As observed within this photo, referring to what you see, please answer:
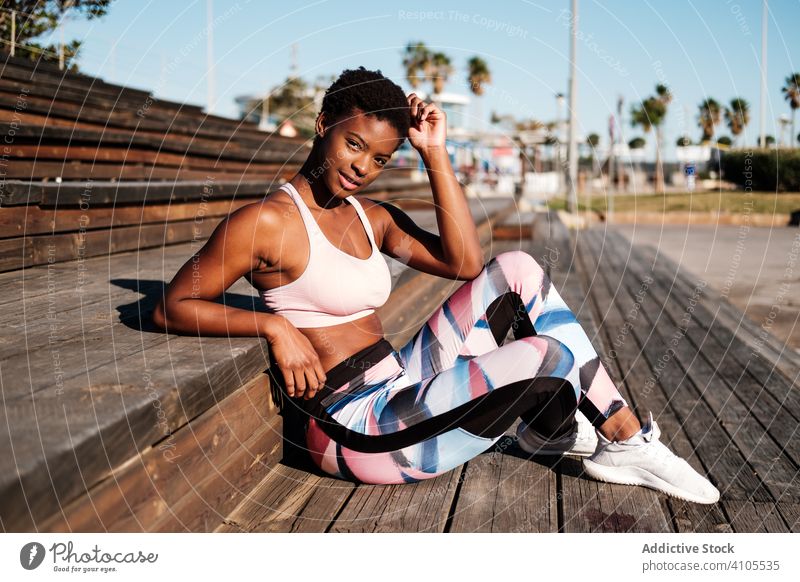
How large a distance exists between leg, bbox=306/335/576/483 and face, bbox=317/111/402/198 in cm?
65

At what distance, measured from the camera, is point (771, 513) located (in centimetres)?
256

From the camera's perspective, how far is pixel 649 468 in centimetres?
263

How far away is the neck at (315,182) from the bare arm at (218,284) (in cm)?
29

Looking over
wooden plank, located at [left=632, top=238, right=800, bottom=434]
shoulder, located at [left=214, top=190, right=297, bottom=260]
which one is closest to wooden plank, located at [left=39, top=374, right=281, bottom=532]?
shoulder, located at [left=214, top=190, right=297, bottom=260]

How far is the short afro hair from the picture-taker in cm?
248

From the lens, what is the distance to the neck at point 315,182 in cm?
253

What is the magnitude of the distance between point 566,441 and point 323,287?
3.64 feet

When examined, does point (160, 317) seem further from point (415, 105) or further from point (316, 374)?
point (415, 105)

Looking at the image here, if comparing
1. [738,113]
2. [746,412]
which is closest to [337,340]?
[746,412]

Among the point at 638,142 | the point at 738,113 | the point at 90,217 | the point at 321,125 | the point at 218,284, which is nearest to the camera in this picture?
the point at 218,284

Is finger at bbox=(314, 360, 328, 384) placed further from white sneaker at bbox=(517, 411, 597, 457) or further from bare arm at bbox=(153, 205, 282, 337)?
white sneaker at bbox=(517, 411, 597, 457)

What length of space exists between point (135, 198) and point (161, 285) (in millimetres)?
1339

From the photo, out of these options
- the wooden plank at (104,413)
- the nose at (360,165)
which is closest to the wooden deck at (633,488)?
the wooden plank at (104,413)
